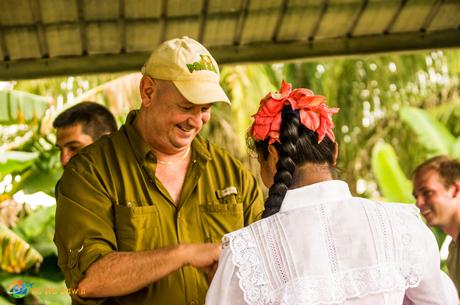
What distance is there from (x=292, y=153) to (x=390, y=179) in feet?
23.8

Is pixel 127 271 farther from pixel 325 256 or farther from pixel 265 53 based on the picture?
pixel 265 53

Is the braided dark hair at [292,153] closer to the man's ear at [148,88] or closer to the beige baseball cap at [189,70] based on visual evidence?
the beige baseball cap at [189,70]

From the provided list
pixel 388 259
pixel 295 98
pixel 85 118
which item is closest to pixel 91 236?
pixel 295 98

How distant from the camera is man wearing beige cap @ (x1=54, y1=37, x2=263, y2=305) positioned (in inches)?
134

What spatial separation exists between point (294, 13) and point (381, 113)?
33.5ft

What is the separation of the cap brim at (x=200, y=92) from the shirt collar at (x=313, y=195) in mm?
848

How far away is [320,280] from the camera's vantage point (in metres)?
2.80

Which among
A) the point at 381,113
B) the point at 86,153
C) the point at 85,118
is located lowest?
the point at 381,113

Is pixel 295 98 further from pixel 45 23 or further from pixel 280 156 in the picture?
pixel 45 23

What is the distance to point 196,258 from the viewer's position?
3252 millimetres

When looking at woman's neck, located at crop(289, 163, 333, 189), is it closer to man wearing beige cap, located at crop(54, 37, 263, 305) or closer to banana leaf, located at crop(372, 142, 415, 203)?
man wearing beige cap, located at crop(54, 37, 263, 305)

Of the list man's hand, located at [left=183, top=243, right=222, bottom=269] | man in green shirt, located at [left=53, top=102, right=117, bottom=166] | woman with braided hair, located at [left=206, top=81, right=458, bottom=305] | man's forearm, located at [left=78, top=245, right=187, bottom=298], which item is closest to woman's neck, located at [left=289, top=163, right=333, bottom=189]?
woman with braided hair, located at [left=206, top=81, right=458, bottom=305]

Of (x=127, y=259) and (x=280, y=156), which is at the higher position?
(x=280, y=156)

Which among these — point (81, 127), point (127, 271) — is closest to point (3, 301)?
point (81, 127)
